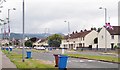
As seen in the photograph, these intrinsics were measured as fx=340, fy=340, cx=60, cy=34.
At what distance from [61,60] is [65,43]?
134 m

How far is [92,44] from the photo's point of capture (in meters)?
122

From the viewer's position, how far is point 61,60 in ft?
72.4

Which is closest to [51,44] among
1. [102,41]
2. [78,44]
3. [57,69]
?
[78,44]

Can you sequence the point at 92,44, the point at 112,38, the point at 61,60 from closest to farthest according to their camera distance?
1. the point at 61,60
2. the point at 112,38
3. the point at 92,44

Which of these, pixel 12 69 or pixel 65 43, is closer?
pixel 12 69

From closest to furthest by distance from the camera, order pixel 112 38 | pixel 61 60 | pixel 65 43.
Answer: pixel 61 60 < pixel 112 38 < pixel 65 43

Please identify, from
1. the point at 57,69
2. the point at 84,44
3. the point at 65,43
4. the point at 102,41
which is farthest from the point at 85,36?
the point at 57,69

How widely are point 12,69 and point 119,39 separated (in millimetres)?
85647

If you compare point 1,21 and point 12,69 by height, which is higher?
point 1,21

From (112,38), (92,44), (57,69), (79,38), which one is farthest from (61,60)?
(79,38)

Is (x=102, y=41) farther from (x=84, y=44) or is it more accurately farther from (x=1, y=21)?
(x=1, y=21)

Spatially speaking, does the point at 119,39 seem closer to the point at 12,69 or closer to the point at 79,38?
the point at 79,38

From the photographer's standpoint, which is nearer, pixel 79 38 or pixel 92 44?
pixel 92 44

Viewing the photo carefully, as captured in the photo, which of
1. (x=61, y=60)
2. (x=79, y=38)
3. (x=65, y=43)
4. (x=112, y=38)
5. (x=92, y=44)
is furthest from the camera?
(x=65, y=43)
